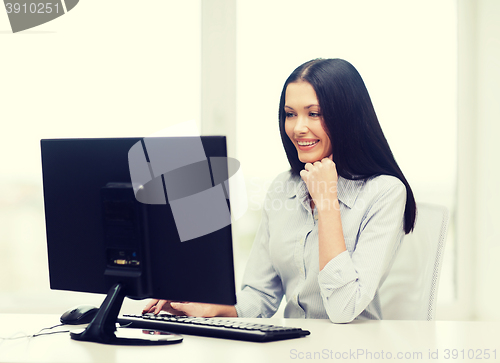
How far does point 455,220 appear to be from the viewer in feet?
8.64

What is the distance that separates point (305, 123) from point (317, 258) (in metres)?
0.42

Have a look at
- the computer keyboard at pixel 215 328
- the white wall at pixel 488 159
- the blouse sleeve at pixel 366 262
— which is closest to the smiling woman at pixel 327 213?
the blouse sleeve at pixel 366 262

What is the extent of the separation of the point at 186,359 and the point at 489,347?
60cm

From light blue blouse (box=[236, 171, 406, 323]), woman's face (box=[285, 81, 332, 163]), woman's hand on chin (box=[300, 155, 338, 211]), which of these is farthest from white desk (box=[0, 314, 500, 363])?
woman's face (box=[285, 81, 332, 163])

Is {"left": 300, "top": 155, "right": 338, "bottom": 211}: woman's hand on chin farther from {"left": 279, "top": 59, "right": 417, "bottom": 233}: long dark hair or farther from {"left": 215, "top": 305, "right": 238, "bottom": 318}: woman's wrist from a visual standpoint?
{"left": 215, "top": 305, "right": 238, "bottom": 318}: woman's wrist

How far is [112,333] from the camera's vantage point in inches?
38.7

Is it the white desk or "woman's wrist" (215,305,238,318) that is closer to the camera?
the white desk

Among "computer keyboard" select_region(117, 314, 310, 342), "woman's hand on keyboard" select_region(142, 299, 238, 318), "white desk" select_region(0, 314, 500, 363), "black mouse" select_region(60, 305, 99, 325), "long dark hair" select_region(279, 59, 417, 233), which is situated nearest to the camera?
Result: "white desk" select_region(0, 314, 500, 363)

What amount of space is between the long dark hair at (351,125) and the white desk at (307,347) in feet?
1.45

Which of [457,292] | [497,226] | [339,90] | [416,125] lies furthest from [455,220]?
[339,90]

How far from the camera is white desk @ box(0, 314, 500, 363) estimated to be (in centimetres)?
84

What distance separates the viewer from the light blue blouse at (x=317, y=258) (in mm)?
1183

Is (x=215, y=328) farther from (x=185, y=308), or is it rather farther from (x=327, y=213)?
(x=327, y=213)

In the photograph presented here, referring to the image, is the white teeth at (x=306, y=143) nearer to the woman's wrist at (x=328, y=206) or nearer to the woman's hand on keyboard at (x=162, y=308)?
the woman's wrist at (x=328, y=206)
